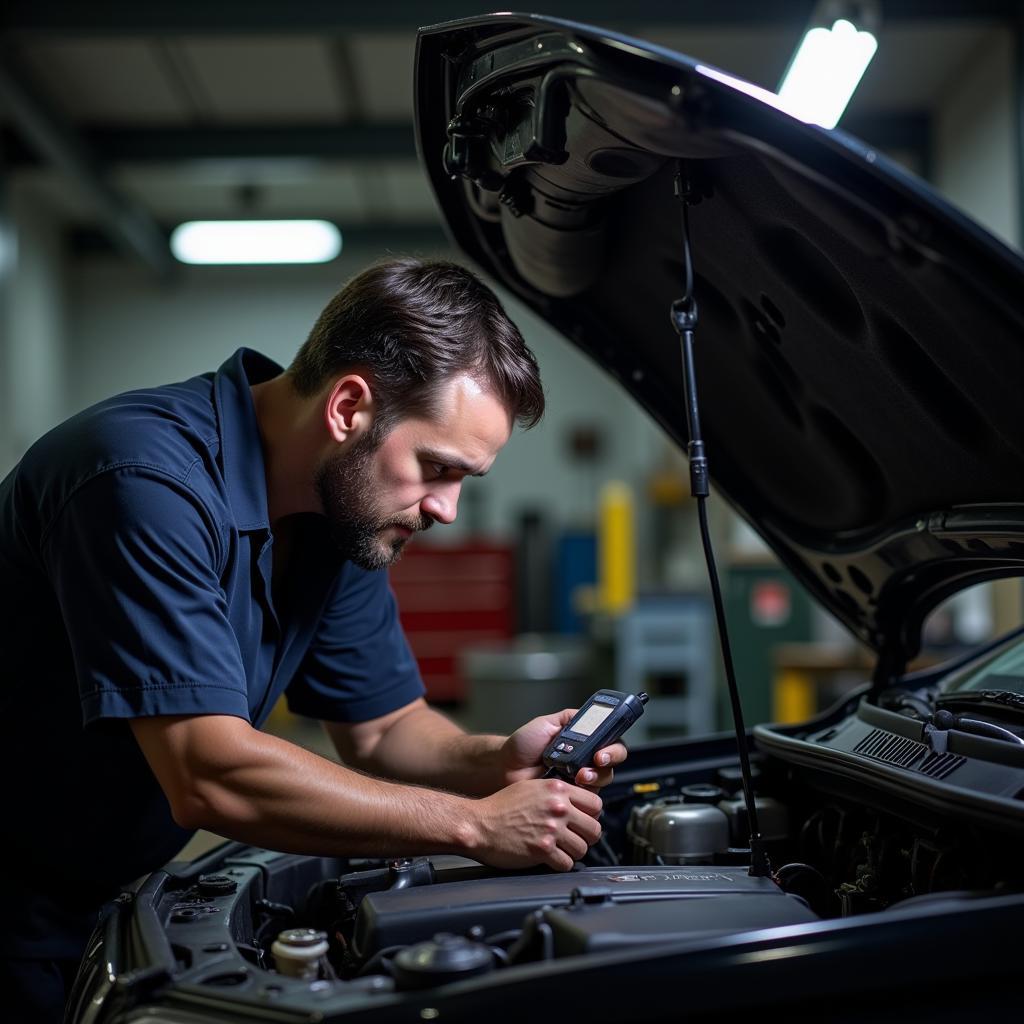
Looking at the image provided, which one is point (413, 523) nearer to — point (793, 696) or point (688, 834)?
point (688, 834)

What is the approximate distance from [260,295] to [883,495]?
7.99m

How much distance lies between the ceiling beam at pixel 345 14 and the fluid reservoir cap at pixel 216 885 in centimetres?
376

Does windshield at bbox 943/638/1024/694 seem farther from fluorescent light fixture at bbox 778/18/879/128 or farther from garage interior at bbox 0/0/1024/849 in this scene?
fluorescent light fixture at bbox 778/18/879/128

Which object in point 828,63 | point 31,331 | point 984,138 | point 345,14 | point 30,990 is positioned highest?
point 345,14

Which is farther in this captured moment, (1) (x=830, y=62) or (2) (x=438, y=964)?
(1) (x=830, y=62)

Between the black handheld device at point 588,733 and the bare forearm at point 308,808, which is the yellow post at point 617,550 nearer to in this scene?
the black handheld device at point 588,733

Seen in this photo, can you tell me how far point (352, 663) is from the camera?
1.61 meters

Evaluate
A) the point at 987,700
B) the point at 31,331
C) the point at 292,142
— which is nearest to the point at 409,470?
the point at 987,700

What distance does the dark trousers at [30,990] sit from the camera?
1.27 m

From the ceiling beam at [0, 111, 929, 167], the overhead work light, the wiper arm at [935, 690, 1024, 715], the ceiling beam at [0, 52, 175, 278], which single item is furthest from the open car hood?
the ceiling beam at [0, 111, 929, 167]

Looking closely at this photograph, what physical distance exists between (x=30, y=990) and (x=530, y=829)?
65 centimetres

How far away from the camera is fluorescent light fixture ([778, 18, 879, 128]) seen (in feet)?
8.97

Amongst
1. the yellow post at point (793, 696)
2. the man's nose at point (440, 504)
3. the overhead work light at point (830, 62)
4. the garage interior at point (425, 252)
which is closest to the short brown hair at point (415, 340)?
the man's nose at point (440, 504)

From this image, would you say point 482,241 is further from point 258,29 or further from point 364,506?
point 258,29
